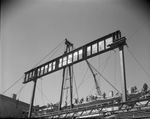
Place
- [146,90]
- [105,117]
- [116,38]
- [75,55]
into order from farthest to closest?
1. [146,90]
2. [75,55]
3. [116,38]
4. [105,117]

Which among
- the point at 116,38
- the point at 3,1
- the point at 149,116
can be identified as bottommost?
the point at 149,116

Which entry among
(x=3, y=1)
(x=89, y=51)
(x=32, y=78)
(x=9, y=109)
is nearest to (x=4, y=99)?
(x=9, y=109)

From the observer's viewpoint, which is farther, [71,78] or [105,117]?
[71,78]

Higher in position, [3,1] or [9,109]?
[3,1]

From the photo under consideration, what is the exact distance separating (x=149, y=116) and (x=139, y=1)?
607 centimetres

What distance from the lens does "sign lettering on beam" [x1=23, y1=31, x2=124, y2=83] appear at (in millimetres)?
15206

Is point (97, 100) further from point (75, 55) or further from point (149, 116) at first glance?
point (149, 116)

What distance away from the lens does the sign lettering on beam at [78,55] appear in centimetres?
1521

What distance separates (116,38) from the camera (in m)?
14.7

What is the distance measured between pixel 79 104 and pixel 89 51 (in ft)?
40.5

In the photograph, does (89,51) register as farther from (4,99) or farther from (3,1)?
(4,99)

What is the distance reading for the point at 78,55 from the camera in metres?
17.4

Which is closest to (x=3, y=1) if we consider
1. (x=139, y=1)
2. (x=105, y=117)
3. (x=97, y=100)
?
(x=139, y=1)

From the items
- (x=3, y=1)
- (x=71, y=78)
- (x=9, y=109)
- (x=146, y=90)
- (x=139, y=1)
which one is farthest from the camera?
(x=9, y=109)
